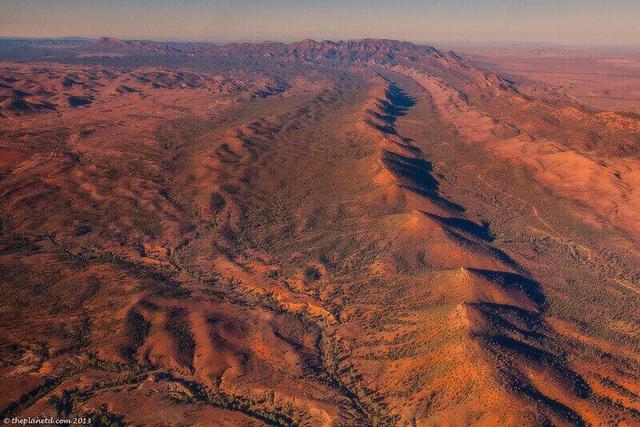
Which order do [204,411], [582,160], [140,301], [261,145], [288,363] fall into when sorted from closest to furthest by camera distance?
[204,411] → [288,363] → [140,301] → [582,160] → [261,145]

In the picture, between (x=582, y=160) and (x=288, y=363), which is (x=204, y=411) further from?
(x=582, y=160)

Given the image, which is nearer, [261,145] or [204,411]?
[204,411]

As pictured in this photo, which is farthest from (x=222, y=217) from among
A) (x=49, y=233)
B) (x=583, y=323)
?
(x=583, y=323)

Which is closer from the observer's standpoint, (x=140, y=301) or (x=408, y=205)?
(x=140, y=301)

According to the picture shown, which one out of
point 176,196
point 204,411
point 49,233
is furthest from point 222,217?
point 204,411

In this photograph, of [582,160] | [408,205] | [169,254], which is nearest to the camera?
[169,254]

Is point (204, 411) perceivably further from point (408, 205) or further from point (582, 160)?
point (582, 160)

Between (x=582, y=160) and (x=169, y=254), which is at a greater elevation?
(x=582, y=160)
